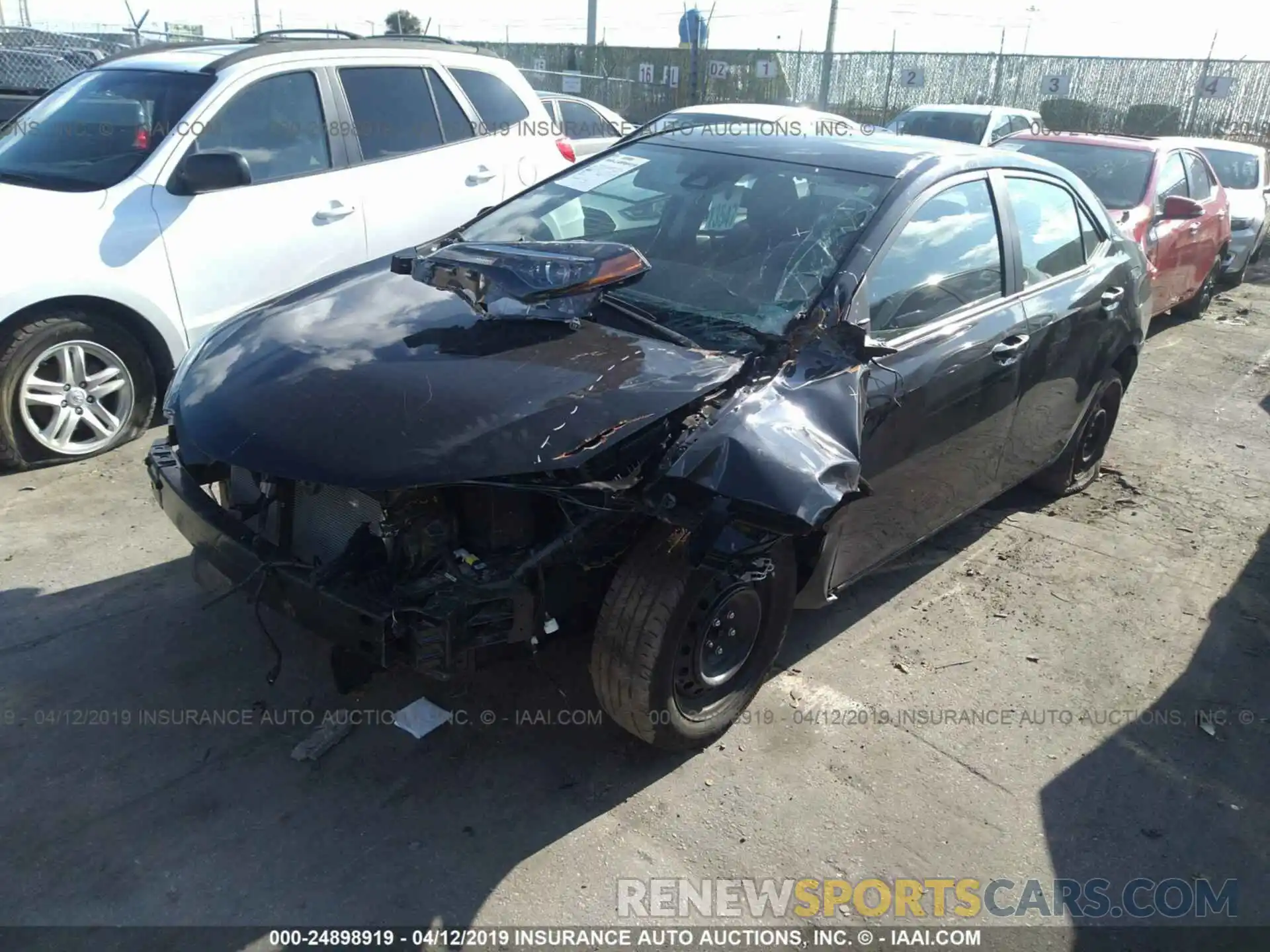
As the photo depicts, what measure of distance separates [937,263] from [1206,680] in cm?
193

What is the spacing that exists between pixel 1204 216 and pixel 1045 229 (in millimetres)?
5167

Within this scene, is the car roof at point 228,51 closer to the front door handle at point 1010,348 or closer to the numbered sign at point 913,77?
the front door handle at point 1010,348

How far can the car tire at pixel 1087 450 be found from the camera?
15.9 feet

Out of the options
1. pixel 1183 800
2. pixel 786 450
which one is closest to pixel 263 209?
pixel 786 450

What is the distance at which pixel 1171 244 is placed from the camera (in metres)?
7.84

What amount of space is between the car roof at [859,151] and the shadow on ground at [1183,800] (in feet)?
7.05

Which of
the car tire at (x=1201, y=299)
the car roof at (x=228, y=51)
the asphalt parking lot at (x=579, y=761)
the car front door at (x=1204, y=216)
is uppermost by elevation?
the car roof at (x=228, y=51)

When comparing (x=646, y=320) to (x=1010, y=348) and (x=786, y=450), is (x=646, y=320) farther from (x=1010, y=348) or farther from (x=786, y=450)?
(x=1010, y=348)

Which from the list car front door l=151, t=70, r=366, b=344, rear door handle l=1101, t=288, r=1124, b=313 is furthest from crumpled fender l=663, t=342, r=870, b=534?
car front door l=151, t=70, r=366, b=344

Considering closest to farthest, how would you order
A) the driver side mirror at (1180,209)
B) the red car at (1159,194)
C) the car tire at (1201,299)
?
the driver side mirror at (1180,209) → the red car at (1159,194) → the car tire at (1201,299)

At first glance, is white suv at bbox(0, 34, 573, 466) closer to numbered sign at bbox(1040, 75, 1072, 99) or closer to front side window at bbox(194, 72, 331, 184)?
front side window at bbox(194, 72, 331, 184)

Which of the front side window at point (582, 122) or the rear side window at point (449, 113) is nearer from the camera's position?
the rear side window at point (449, 113)

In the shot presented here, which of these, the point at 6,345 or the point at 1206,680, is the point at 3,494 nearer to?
the point at 6,345

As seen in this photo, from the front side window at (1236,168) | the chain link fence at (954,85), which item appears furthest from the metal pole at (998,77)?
the front side window at (1236,168)
